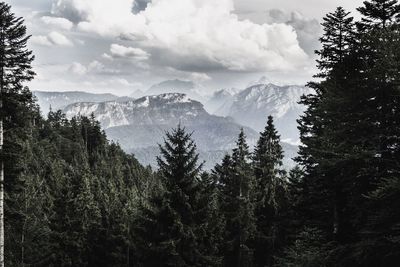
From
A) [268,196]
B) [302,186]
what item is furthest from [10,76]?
[268,196]

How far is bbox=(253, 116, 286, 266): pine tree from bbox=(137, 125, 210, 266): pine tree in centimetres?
1738

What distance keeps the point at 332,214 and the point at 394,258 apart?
798 centimetres

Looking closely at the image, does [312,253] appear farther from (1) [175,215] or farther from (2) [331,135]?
(1) [175,215]

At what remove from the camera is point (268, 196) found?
131 ft

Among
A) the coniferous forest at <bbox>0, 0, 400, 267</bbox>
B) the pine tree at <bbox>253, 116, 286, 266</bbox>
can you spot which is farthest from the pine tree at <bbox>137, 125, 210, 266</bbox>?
Result: the pine tree at <bbox>253, 116, 286, 266</bbox>

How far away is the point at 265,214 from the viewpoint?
40406 mm

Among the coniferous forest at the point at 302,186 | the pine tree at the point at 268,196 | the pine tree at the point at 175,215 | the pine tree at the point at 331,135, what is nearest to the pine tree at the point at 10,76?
the coniferous forest at the point at 302,186

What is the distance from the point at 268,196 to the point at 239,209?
4.76 meters

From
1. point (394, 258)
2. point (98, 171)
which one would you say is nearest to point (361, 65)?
point (394, 258)

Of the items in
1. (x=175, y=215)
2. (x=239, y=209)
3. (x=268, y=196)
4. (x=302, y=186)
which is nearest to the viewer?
(x=175, y=215)

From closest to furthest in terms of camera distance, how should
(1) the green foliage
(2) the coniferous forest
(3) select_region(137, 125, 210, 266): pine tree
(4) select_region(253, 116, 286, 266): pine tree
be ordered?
(2) the coniferous forest
(1) the green foliage
(3) select_region(137, 125, 210, 266): pine tree
(4) select_region(253, 116, 286, 266): pine tree

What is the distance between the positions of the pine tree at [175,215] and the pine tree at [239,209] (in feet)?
49.6

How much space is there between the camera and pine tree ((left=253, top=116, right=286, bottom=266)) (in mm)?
38875

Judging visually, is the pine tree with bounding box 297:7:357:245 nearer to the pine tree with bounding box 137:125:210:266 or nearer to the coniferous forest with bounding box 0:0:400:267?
the coniferous forest with bounding box 0:0:400:267
